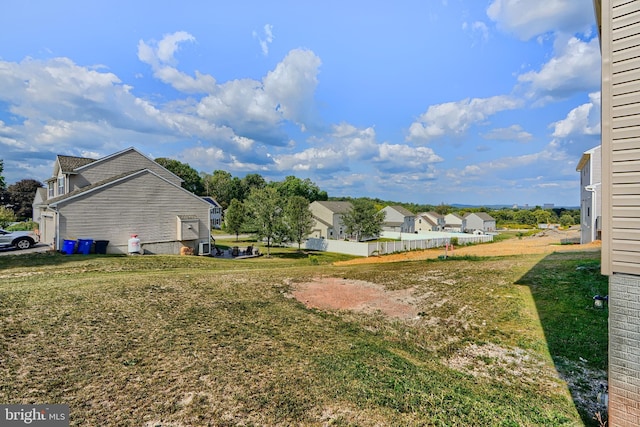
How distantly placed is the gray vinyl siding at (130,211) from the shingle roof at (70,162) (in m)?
4.49

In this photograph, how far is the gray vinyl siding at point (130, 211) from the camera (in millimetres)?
17672

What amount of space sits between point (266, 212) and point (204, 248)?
22.7ft

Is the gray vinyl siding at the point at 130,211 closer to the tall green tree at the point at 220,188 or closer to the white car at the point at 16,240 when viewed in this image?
the white car at the point at 16,240

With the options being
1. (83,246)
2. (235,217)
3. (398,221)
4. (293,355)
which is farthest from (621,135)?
(398,221)

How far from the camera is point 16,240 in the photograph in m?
17.5

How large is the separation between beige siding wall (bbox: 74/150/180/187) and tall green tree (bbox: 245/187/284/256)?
8.49m

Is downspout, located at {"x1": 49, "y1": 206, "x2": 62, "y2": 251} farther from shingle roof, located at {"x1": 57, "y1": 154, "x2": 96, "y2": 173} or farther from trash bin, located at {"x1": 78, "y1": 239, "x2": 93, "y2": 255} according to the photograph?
shingle roof, located at {"x1": 57, "y1": 154, "x2": 96, "y2": 173}

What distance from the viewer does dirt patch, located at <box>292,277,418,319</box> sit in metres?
8.94

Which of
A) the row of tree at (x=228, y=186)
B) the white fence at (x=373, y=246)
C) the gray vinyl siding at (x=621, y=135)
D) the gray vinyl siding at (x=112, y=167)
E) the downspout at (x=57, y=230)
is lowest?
the white fence at (x=373, y=246)

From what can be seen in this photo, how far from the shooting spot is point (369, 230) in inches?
1485

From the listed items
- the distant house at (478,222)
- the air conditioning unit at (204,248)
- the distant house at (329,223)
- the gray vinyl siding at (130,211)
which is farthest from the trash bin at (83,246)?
the distant house at (478,222)

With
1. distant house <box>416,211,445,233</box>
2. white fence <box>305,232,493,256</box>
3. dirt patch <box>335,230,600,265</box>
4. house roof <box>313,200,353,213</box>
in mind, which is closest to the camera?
dirt patch <box>335,230,600,265</box>

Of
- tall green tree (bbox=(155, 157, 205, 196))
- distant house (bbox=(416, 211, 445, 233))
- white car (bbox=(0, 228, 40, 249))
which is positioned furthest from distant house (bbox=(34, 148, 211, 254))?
distant house (bbox=(416, 211, 445, 233))

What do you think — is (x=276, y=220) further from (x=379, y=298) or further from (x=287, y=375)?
(x=287, y=375)
